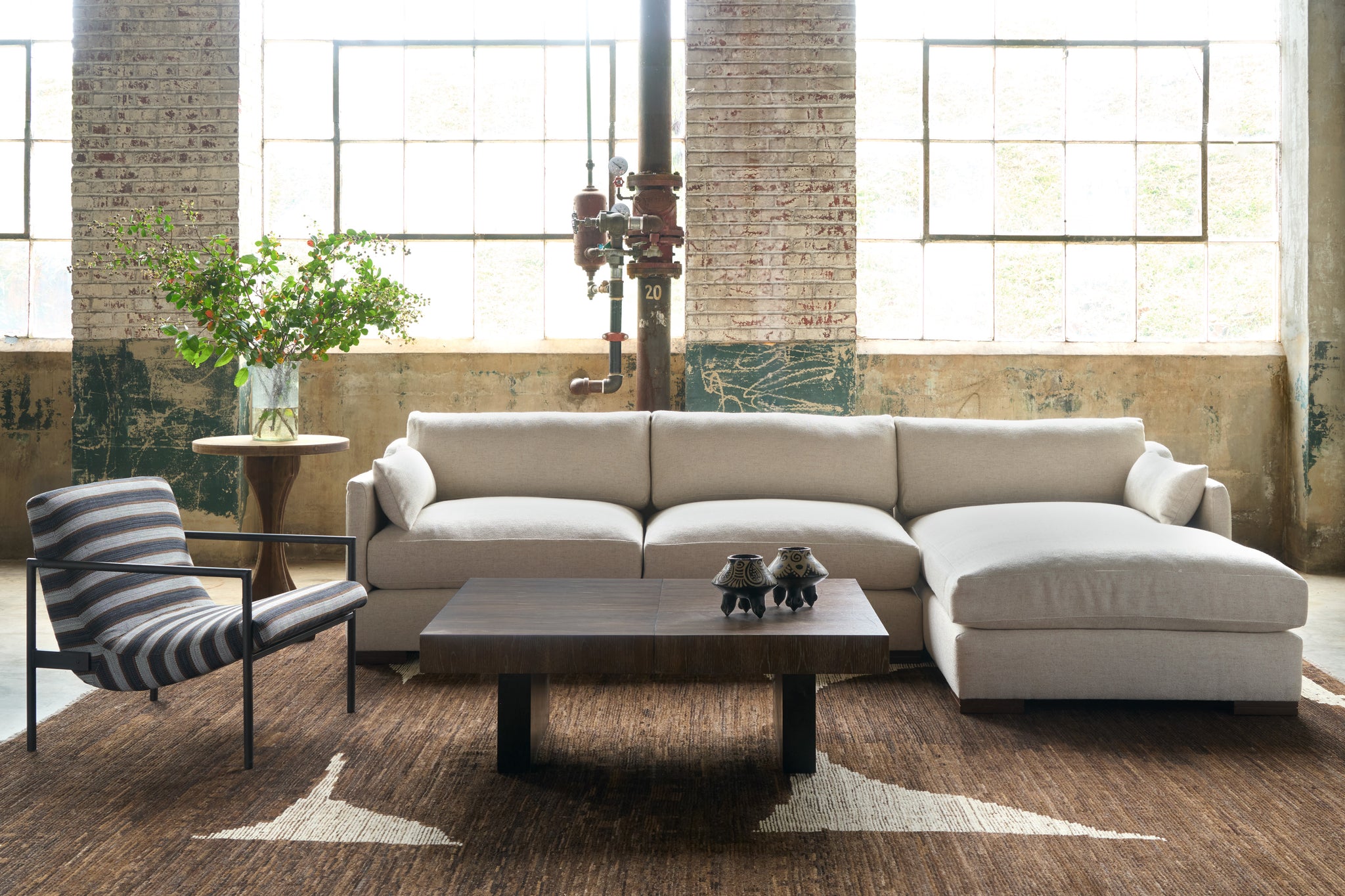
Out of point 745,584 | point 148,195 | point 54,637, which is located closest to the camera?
point 745,584

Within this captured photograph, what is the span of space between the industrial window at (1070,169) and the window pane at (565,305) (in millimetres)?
1489

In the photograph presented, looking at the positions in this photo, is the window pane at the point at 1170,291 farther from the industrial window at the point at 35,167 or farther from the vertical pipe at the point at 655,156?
the industrial window at the point at 35,167

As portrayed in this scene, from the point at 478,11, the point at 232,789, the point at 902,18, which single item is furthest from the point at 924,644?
the point at 478,11

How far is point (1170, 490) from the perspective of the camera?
3480mm

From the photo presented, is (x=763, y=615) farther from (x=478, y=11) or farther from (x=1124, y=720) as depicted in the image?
→ (x=478, y=11)

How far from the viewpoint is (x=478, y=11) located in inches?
216

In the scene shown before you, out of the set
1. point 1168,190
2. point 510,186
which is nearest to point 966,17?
point 1168,190

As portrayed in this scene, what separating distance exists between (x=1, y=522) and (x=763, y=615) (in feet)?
15.5

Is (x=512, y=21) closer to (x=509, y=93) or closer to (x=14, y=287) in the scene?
(x=509, y=93)

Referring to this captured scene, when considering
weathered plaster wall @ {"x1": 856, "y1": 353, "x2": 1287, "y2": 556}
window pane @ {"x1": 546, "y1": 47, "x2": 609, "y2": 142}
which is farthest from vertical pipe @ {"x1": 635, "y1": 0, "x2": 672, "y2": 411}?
weathered plaster wall @ {"x1": 856, "y1": 353, "x2": 1287, "y2": 556}

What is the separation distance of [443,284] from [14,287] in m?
2.36

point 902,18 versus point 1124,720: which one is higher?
point 902,18

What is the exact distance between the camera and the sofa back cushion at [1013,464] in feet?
13.0

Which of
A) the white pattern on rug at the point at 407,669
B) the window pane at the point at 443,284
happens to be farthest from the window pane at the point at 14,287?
the white pattern on rug at the point at 407,669
